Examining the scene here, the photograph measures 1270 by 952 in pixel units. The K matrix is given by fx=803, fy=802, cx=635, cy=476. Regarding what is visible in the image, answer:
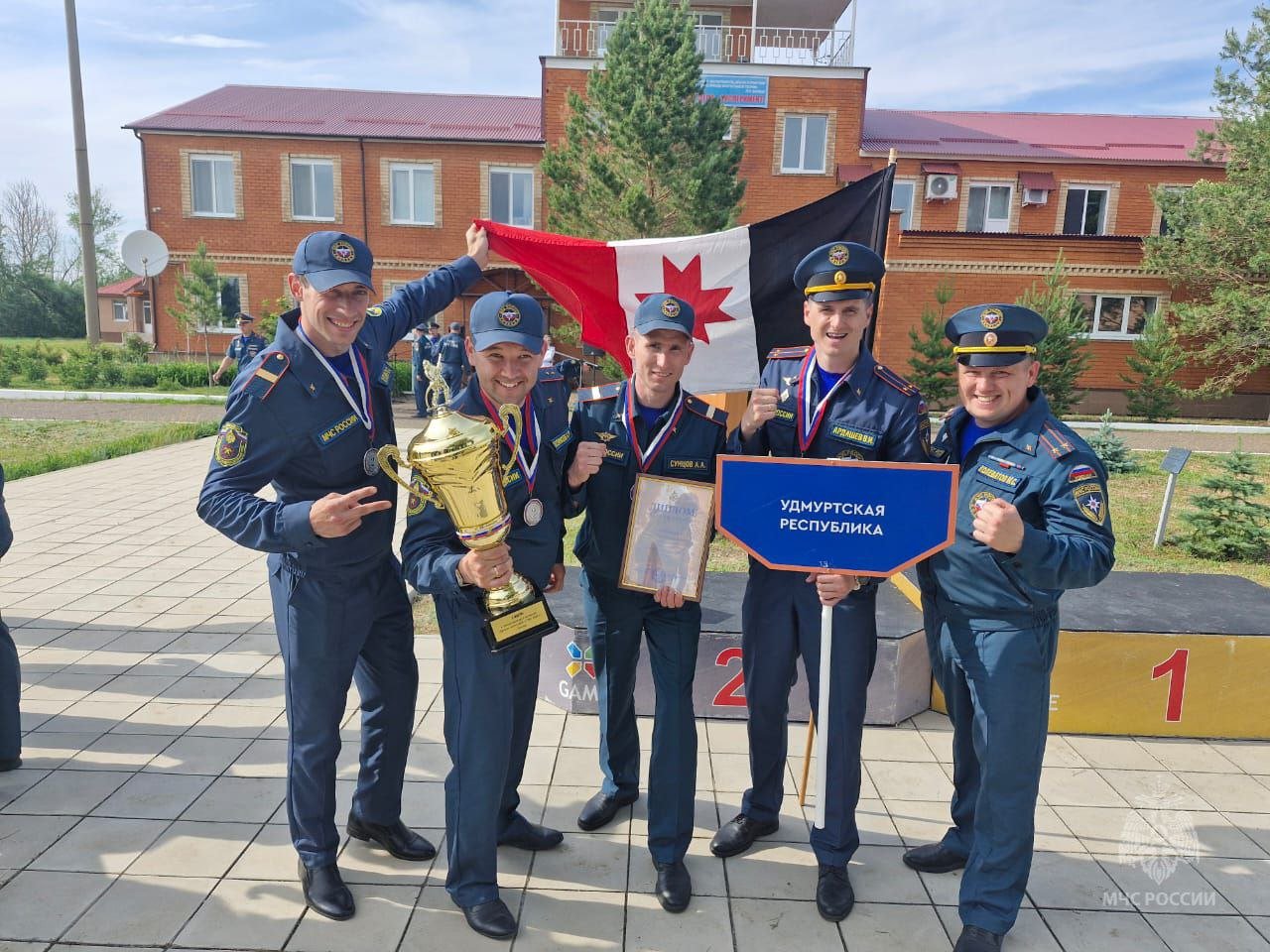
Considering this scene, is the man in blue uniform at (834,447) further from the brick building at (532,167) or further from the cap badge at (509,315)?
the brick building at (532,167)

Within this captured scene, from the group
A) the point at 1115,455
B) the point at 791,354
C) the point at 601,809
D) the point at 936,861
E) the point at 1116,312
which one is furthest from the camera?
the point at 1116,312

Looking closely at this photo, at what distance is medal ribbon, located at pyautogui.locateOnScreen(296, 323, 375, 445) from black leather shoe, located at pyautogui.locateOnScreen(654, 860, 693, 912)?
2.01 meters

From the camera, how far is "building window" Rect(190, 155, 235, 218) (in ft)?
82.4

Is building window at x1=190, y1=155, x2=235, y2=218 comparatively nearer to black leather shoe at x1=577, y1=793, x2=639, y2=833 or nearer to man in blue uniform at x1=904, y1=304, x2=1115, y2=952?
black leather shoe at x1=577, y1=793, x2=639, y2=833

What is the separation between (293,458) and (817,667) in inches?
83.8

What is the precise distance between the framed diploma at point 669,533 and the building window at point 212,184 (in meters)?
27.0

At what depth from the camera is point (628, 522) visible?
3131 mm

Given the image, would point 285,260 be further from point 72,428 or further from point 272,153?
point 72,428

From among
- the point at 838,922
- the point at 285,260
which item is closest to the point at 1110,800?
the point at 838,922

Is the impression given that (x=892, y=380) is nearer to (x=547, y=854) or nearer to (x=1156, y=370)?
(x=547, y=854)

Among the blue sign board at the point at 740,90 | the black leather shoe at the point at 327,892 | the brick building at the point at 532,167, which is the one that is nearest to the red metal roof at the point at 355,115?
the brick building at the point at 532,167

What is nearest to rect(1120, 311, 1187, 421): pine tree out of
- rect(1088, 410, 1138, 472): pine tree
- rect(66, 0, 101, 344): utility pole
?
rect(1088, 410, 1138, 472): pine tree

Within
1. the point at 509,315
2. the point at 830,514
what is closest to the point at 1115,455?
the point at 830,514

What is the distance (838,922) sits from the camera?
2.98 metres
